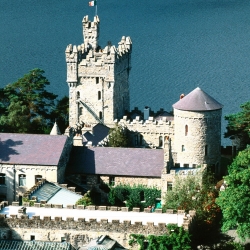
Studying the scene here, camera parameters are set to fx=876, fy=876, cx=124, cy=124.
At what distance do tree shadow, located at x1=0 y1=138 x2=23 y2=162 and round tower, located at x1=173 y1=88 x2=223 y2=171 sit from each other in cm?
1180

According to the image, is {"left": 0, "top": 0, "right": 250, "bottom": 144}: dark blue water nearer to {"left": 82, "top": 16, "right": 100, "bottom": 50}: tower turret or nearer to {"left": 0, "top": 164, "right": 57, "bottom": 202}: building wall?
{"left": 82, "top": 16, "right": 100, "bottom": 50}: tower turret

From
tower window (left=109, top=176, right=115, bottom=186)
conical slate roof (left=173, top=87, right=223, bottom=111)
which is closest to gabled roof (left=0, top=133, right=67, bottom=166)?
tower window (left=109, top=176, right=115, bottom=186)

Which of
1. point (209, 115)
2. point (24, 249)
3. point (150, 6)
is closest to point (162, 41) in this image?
point (150, 6)

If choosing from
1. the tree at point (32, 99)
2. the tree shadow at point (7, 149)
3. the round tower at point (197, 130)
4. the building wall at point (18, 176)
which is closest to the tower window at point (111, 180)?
the building wall at point (18, 176)

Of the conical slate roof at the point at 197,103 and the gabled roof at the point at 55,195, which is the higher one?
the conical slate roof at the point at 197,103

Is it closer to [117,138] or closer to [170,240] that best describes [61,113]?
[117,138]

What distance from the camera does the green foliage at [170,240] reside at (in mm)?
44625

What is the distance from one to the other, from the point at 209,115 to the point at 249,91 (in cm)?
3121

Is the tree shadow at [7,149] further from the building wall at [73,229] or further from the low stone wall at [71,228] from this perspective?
the building wall at [73,229]

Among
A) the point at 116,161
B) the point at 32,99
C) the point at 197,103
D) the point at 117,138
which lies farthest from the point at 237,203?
the point at 32,99

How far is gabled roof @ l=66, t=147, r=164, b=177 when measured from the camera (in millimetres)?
58531

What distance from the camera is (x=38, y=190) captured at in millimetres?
54625

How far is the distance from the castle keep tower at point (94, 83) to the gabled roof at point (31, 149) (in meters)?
12.7

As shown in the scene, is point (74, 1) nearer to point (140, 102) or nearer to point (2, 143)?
point (140, 102)
